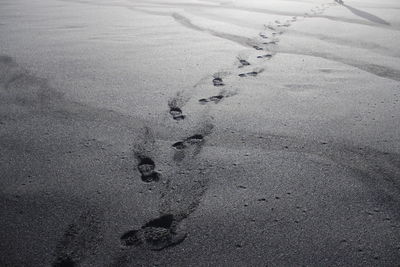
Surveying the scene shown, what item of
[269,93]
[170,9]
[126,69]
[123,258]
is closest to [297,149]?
[269,93]

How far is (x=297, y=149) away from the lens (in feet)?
4.46

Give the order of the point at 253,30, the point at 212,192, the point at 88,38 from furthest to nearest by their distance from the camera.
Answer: the point at 253,30 < the point at 88,38 < the point at 212,192

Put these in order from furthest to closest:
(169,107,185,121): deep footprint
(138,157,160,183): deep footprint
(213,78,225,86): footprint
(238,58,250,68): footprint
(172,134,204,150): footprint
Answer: (238,58,250,68): footprint < (213,78,225,86): footprint < (169,107,185,121): deep footprint < (172,134,204,150): footprint < (138,157,160,183): deep footprint

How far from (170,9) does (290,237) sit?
3.82m

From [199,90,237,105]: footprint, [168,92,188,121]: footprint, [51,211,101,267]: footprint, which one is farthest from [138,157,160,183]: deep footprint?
[199,90,237,105]: footprint

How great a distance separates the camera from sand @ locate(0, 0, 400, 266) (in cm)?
96

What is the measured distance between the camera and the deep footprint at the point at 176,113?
1.61m

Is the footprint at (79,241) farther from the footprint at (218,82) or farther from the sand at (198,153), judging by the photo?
the footprint at (218,82)

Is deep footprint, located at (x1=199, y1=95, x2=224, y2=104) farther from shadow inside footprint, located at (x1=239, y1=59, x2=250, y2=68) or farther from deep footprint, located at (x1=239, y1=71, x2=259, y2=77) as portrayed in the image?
shadow inside footprint, located at (x1=239, y1=59, x2=250, y2=68)

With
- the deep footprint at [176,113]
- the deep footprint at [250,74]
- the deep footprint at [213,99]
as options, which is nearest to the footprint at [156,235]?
the deep footprint at [176,113]

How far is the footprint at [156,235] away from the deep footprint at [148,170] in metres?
0.21

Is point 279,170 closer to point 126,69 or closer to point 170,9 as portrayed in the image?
point 126,69

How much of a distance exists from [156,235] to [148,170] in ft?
1.10

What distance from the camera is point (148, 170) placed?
125cm
